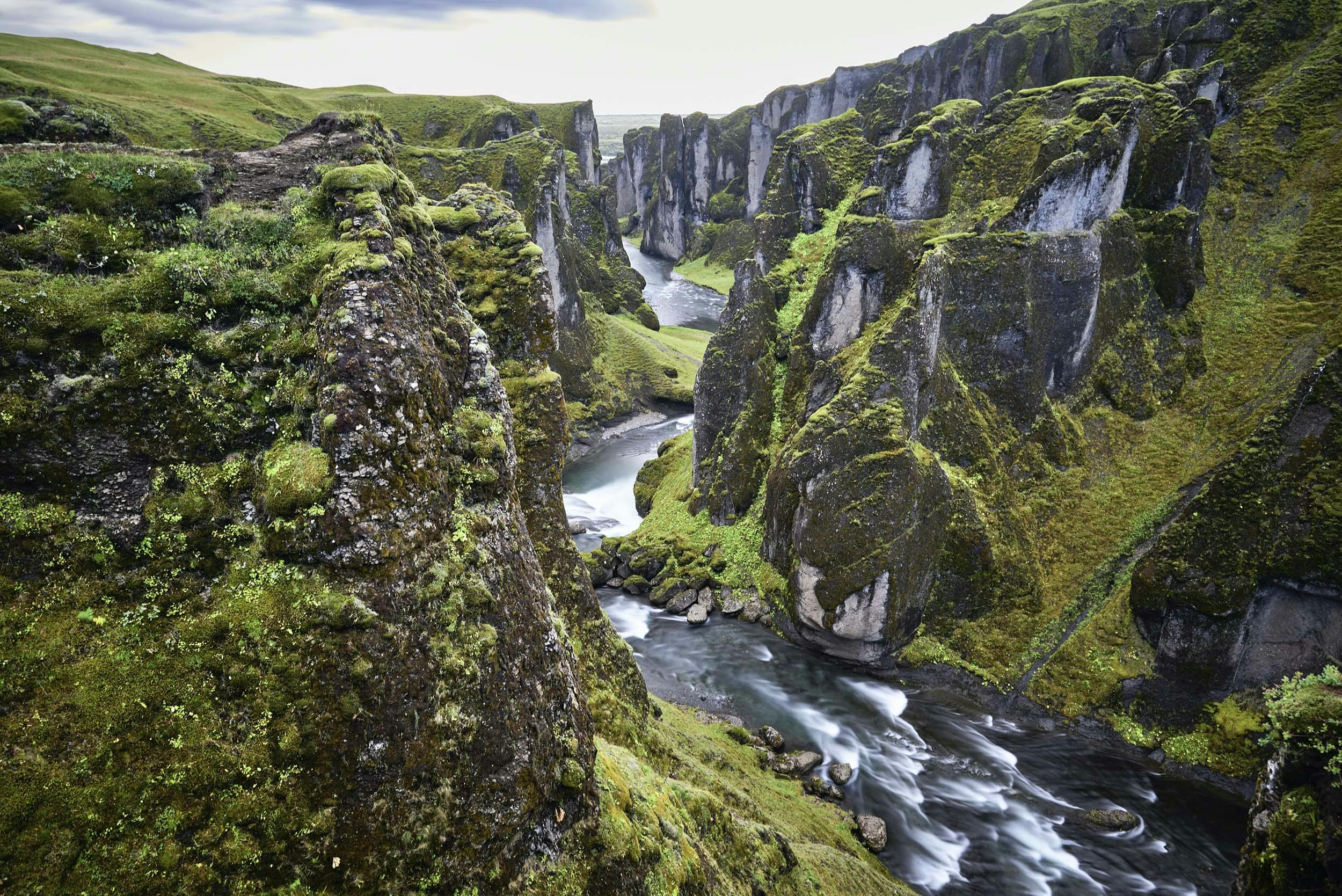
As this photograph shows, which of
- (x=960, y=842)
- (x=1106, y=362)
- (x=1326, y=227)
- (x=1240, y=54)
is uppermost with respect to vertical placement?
(x=1240, y=54)

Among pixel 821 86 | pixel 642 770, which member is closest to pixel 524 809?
pixel 642 770

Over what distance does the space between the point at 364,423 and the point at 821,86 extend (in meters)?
147

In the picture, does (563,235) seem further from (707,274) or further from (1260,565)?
(1260,565)

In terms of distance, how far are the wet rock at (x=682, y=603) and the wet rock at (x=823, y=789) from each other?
12.3m

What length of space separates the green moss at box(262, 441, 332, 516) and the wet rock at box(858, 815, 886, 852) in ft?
69.1

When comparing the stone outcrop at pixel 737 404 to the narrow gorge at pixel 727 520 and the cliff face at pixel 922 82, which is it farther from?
the cliff face at pixel 922 82

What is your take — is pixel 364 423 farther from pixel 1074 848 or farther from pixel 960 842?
pixel 1074 848

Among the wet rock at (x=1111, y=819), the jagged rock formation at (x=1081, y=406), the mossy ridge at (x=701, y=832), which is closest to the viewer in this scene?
the mossy ridge at (x=701, y=832)

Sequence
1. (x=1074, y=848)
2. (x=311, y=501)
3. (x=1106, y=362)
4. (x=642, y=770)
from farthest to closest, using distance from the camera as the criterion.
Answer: (x=1106, y=362) < (x=1074, y=848) < (x=642, y=770) < (x=311, y=501)

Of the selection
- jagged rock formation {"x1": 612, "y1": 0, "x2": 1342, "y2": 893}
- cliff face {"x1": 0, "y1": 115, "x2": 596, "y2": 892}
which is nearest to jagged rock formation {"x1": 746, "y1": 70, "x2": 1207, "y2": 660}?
jagged rock formation {"x1": 612, "y1": 0, "x2": 1342, "y2": 893}

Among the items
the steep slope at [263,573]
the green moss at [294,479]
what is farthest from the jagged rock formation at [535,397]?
the green moss at [294,479]

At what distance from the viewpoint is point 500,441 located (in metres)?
9.93

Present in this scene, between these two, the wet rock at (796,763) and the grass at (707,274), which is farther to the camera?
the grass at (707,274)

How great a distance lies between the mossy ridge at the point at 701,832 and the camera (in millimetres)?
9094
